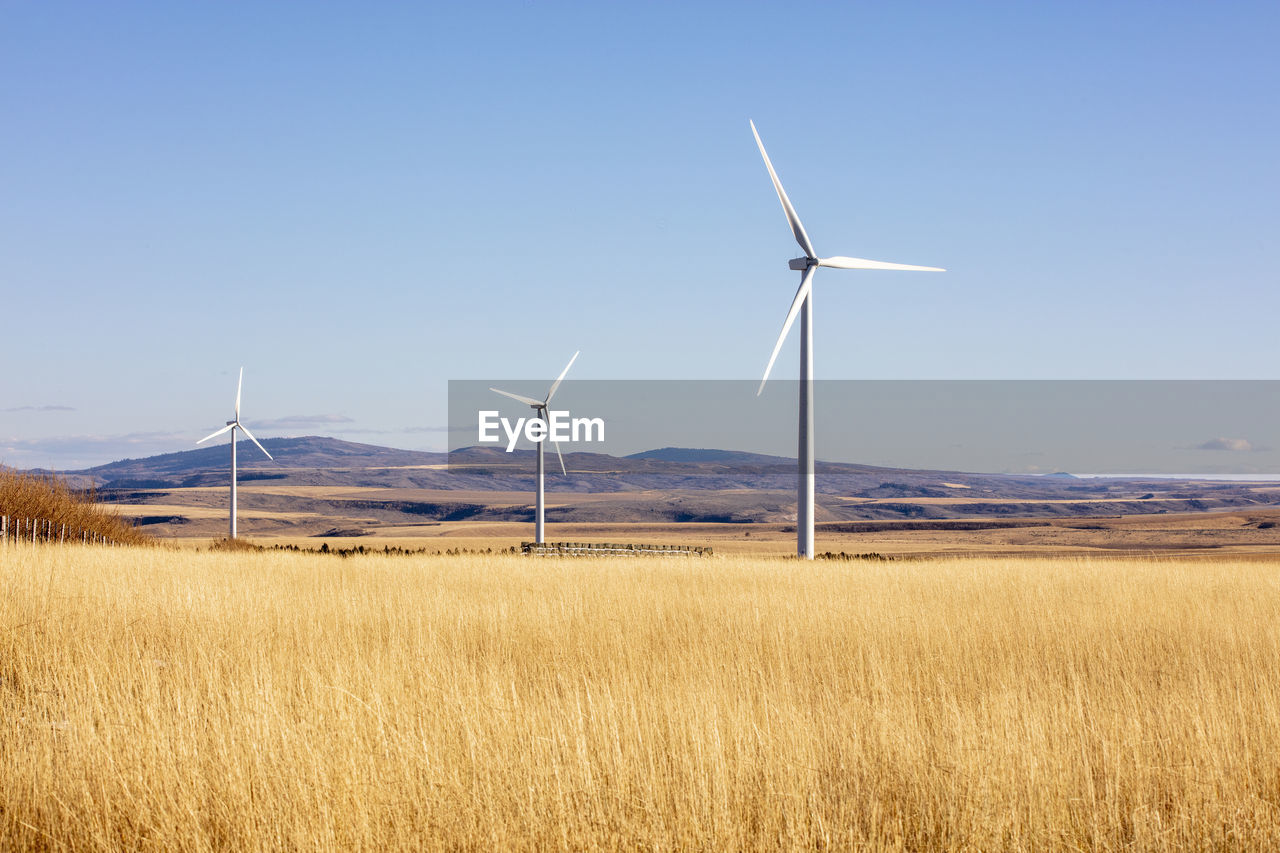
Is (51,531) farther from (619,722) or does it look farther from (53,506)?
(619,722)

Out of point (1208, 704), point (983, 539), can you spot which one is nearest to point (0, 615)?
point (1208, 704)

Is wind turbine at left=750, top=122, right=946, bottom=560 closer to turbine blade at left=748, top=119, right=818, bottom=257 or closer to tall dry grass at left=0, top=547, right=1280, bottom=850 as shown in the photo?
turbine blade at left=748, top=119, right=818, bottom=257

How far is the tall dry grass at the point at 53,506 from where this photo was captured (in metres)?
32.9

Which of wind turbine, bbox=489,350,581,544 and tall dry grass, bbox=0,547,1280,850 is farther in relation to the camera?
wind turbine, bbox=489,350,581,544

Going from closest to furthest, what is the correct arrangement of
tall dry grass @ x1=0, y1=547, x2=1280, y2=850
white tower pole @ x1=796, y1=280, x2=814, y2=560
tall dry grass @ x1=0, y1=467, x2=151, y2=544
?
tall dry grass @ x1=0, y1=547, x2=1280, y2=850
white tower pole @ x1=796, y1=280, x2=814, y2=560
tall dry grass @ x1=0, y1=467, x2=151, y2=544

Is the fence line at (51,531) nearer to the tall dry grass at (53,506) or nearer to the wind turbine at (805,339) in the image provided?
the tall dry grass at (53,506)

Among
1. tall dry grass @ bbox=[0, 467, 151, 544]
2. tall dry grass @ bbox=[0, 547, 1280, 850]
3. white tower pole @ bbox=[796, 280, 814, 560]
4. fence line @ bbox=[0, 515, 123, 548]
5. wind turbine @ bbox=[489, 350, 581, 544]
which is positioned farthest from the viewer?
wind turbine @ bbox=[489, 350, 581, 544]

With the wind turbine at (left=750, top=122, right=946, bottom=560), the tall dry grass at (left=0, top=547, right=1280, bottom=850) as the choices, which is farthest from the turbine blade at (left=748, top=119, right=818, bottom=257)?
the tall dry grass at (left=0, top=547, right=1280, bottom=850)

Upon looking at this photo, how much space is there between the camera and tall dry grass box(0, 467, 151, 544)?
108 feet

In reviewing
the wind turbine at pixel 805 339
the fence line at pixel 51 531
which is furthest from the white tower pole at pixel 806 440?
the fence line at pixel 51 531

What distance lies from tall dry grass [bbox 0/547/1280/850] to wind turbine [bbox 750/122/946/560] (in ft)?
46.1

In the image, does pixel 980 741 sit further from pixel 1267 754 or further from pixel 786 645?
pixel 786 645

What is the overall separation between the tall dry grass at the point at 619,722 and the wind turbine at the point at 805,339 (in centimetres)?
1405

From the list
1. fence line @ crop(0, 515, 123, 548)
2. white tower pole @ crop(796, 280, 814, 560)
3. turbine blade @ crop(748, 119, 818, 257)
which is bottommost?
fence line @ crop(0, 515, 123, 548)
